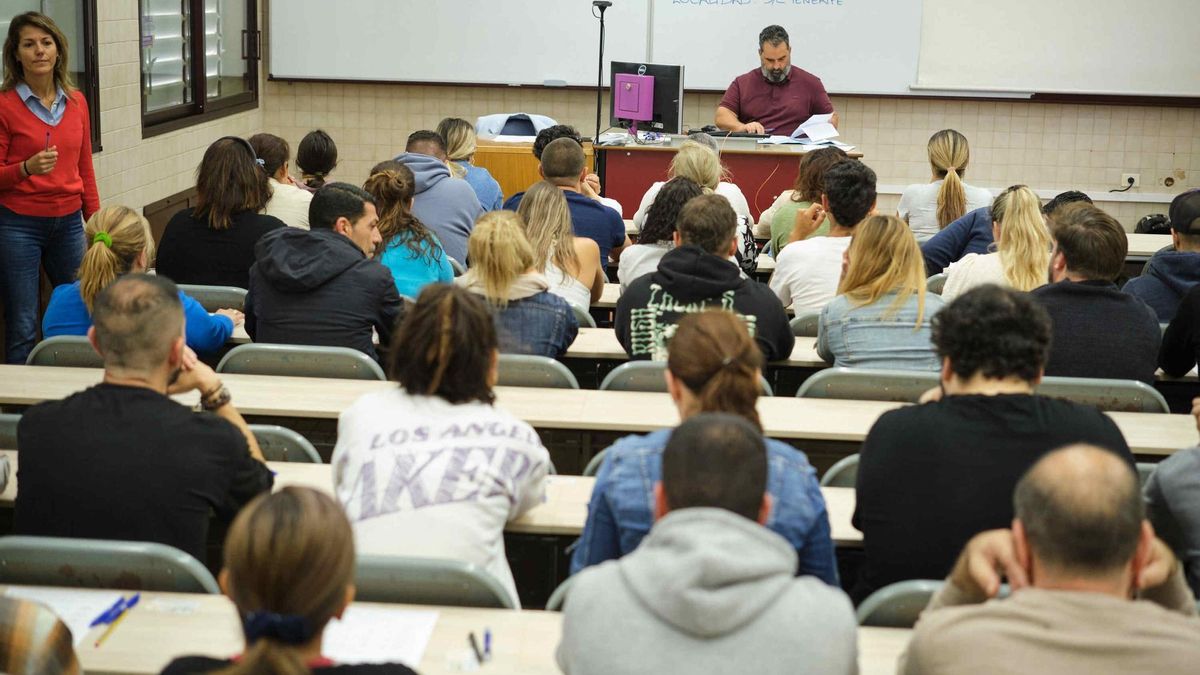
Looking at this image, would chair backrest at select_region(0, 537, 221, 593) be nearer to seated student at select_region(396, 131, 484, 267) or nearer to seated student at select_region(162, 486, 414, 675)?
Result: seated student at select_region(162, 486, 414, 675)

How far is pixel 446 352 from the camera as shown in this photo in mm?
2660

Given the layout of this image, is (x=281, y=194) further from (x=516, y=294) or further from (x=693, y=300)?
(x=693, y=300)

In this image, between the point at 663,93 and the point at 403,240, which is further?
the point at 663,93

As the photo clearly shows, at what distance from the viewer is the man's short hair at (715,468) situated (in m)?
1.91

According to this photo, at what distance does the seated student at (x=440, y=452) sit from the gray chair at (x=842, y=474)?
0.75 metres

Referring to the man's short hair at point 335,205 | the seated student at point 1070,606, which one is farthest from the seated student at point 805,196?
the seated student at point 1070,606

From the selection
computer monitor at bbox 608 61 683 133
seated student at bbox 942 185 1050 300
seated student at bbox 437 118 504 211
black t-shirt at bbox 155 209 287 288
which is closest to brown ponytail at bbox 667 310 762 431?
seated student at bbox 942 185 1050 300

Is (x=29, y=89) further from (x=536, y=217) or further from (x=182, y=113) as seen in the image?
(x=182, y=113)

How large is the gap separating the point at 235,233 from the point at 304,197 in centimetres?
79

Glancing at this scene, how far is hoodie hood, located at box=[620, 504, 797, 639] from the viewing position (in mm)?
1753

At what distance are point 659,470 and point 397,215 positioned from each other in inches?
111

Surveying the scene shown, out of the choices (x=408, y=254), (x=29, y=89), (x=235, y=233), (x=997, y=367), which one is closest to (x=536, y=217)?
(x=408, y=254)

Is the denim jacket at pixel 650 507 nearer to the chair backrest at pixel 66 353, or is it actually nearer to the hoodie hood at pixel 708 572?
the hoodie hood at pixel 708 572

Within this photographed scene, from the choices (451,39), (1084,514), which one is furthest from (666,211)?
(451,39)
